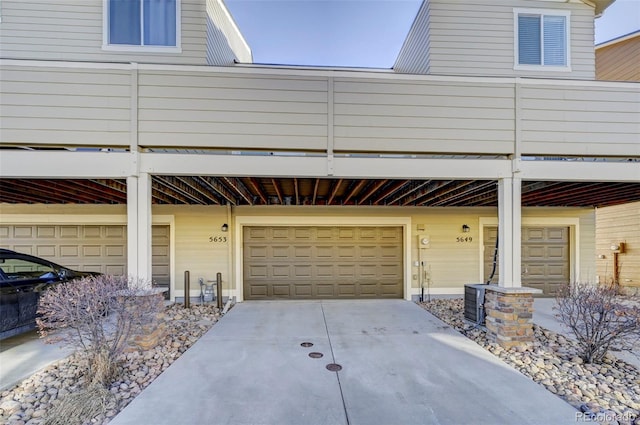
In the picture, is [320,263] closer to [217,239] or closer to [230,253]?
[230,253]

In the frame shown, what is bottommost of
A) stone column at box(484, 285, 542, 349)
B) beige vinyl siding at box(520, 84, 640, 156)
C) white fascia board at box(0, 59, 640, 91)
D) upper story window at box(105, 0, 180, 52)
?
stone column at box(484, 285, 542, 349)

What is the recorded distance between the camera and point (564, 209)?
7.73 metres

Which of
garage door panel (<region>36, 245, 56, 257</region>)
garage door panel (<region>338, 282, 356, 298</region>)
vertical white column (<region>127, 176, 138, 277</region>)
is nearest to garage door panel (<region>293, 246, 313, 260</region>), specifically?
garage door panel (<region>338, 282, 356, 298</region>)

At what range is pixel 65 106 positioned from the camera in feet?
13.4

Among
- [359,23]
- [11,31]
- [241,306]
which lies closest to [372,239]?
[241,306]

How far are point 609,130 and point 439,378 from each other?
444 cm

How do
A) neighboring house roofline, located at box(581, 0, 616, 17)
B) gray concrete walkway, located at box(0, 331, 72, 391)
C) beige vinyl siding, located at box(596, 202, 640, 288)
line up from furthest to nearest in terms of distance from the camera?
beige vinyl siding, located at box(596, 202, 640, 288) < neighboring house roofline, located at box(581, 0, 616, 17) < gray concrete walkway, located at box(0, 331, 72, 391)

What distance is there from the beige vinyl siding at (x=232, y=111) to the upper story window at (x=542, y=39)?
537cm

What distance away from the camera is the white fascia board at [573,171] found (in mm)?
4480

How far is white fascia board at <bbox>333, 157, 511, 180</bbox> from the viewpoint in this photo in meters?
4.36

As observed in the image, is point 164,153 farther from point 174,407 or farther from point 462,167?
point 462,167

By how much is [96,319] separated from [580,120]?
6.97 metres

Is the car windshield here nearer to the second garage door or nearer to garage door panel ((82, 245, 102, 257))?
garage door panel ((82, 245, 102, 257))

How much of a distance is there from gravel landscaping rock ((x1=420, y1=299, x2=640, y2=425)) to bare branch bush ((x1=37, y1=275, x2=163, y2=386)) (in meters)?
4.68
